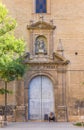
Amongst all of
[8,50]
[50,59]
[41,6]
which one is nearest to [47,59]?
[50,59]

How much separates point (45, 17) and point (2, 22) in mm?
6756

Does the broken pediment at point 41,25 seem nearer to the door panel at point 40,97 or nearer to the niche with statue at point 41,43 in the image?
the niche with statue at point 41,43

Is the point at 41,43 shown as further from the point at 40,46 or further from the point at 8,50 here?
the point at 8,50

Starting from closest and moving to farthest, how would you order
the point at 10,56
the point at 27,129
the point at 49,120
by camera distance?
the point at 27,129 < the point at 10,56 < the point at 49,120

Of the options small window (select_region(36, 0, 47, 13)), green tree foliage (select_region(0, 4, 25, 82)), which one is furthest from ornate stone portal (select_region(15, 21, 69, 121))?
green tree foliage (select_region(0, 4, 25, 82))

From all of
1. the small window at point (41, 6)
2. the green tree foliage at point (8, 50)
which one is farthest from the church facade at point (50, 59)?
the green tree foliage at point (8, 50)

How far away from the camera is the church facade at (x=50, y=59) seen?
32.9 m

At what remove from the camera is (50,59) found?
3334 centimetres

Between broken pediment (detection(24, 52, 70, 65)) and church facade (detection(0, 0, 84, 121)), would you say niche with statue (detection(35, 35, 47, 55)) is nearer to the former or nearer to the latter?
church facade (detection(0, 0, 84, 121))

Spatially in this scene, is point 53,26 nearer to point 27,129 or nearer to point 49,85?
point 49,85

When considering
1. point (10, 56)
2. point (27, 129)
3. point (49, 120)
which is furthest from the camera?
point (49, 120)

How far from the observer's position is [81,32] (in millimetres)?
33719

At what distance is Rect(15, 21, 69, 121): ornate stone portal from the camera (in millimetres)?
33000

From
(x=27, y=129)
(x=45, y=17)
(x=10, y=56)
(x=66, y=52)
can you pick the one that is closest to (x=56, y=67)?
(x=66, y=52)
